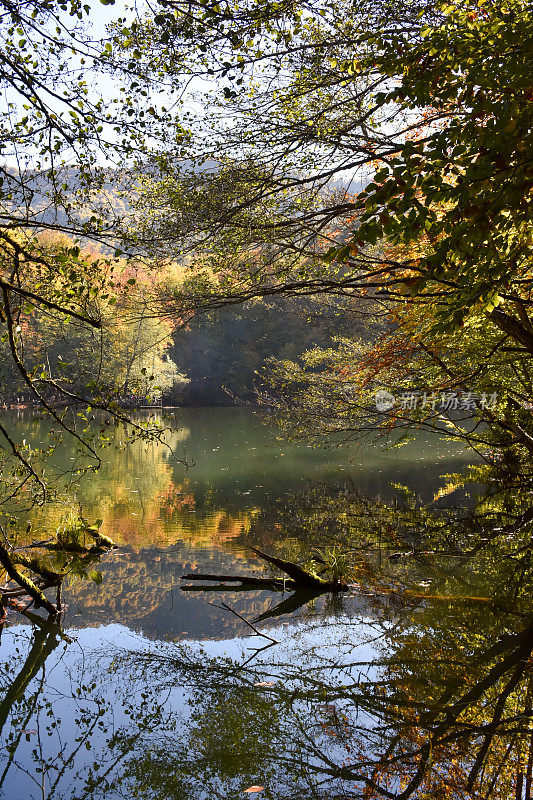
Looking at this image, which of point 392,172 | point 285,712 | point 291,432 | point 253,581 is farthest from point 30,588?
point 291,432

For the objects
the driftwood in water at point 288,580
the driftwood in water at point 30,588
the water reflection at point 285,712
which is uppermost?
the driftwood in water at point 288,580

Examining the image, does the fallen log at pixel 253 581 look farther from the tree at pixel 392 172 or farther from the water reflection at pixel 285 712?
the tree at pixel 392 172

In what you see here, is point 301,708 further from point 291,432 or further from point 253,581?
point 291,432

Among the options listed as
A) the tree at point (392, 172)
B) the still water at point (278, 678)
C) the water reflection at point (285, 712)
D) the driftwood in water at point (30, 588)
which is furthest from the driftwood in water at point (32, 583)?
the tree at point (392, 172)

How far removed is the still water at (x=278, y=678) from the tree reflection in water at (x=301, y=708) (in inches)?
0.5

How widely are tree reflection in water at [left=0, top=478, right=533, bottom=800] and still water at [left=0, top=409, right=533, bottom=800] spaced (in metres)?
0.01

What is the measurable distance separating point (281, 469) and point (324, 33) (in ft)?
38.5

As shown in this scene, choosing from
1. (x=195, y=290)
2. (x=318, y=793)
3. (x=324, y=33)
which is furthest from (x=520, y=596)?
(x=324, y=33)

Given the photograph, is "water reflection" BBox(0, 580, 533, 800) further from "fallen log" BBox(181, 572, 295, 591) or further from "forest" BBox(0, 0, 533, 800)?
"fallen log" BBox(181, 572, 295, 591)

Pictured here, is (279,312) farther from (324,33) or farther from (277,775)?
(277,775)

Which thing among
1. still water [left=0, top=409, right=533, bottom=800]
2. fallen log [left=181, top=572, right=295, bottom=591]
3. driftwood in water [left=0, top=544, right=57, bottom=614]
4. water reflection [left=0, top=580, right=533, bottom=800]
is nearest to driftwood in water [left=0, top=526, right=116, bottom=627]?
driftwood in water [left=0, top=544, right=57, bottom=614]

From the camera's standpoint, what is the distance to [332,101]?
670 cm

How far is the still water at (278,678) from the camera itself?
11.5ft

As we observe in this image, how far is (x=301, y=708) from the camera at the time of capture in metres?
4.22
